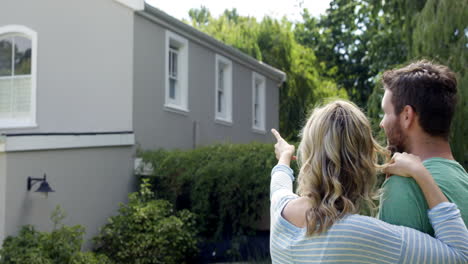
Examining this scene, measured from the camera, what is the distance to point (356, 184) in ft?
6.35

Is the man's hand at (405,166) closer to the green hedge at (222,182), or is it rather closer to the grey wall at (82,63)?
the green hedge at (222,182)

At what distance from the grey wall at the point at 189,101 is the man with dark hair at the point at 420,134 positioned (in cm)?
979

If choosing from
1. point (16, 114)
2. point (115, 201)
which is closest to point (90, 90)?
point (16, 114)

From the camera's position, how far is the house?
10.5 meters

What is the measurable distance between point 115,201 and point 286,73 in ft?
37.9

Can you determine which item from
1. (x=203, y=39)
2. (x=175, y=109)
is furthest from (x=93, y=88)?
(x=203, y=39)

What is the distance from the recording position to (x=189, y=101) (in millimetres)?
14039

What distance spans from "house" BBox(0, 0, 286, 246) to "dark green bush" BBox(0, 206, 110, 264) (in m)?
0.82

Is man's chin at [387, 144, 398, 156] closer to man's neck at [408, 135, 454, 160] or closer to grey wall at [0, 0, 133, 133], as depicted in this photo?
man's neck at [408, 135, 454, 160]

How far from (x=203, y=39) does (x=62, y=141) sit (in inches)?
229

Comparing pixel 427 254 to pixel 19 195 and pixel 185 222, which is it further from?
pixel 185 222

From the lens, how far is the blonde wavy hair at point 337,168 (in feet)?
6.21

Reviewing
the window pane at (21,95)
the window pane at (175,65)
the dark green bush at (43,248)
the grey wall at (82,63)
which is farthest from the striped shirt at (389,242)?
the window pane at (175,65)

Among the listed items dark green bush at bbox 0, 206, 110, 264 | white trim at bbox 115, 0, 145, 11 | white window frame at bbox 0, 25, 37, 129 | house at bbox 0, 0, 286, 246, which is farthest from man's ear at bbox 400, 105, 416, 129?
white window frame at bbox 0, 25, 37, 129
